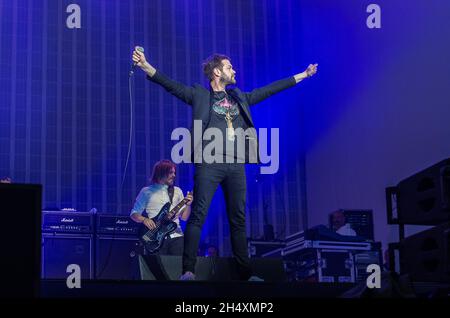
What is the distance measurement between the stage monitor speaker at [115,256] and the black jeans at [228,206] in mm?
3336

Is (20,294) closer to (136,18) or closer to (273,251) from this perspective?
(273,251)

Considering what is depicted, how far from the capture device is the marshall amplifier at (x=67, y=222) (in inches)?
334

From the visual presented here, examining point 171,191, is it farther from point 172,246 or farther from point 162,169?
point 172,246

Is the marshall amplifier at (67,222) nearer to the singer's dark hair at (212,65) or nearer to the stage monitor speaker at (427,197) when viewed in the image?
the singer's dark hair at (212,65)

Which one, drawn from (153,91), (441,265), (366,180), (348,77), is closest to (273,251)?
(366,180)

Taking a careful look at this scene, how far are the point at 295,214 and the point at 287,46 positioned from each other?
2011 millimetres

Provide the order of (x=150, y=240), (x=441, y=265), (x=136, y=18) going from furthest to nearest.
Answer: (x=136, y=18) < (x=150, y=240) < (x=441, y=265)

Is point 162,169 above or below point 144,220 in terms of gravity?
above

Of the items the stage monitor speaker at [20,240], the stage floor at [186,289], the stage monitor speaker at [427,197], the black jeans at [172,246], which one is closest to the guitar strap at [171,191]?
the black jeans at [172,246]

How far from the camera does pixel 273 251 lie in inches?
331

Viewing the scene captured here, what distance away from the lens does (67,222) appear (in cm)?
854

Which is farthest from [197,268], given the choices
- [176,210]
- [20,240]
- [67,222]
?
[67,222]

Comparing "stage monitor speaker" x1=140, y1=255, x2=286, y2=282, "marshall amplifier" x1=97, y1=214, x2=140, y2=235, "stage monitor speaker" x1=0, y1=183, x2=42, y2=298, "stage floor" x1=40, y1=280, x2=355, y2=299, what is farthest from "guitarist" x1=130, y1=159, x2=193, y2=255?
"stage monitor speaker" x1=0, y1=183, x2=42, y2=298

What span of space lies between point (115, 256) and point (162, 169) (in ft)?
6.13
